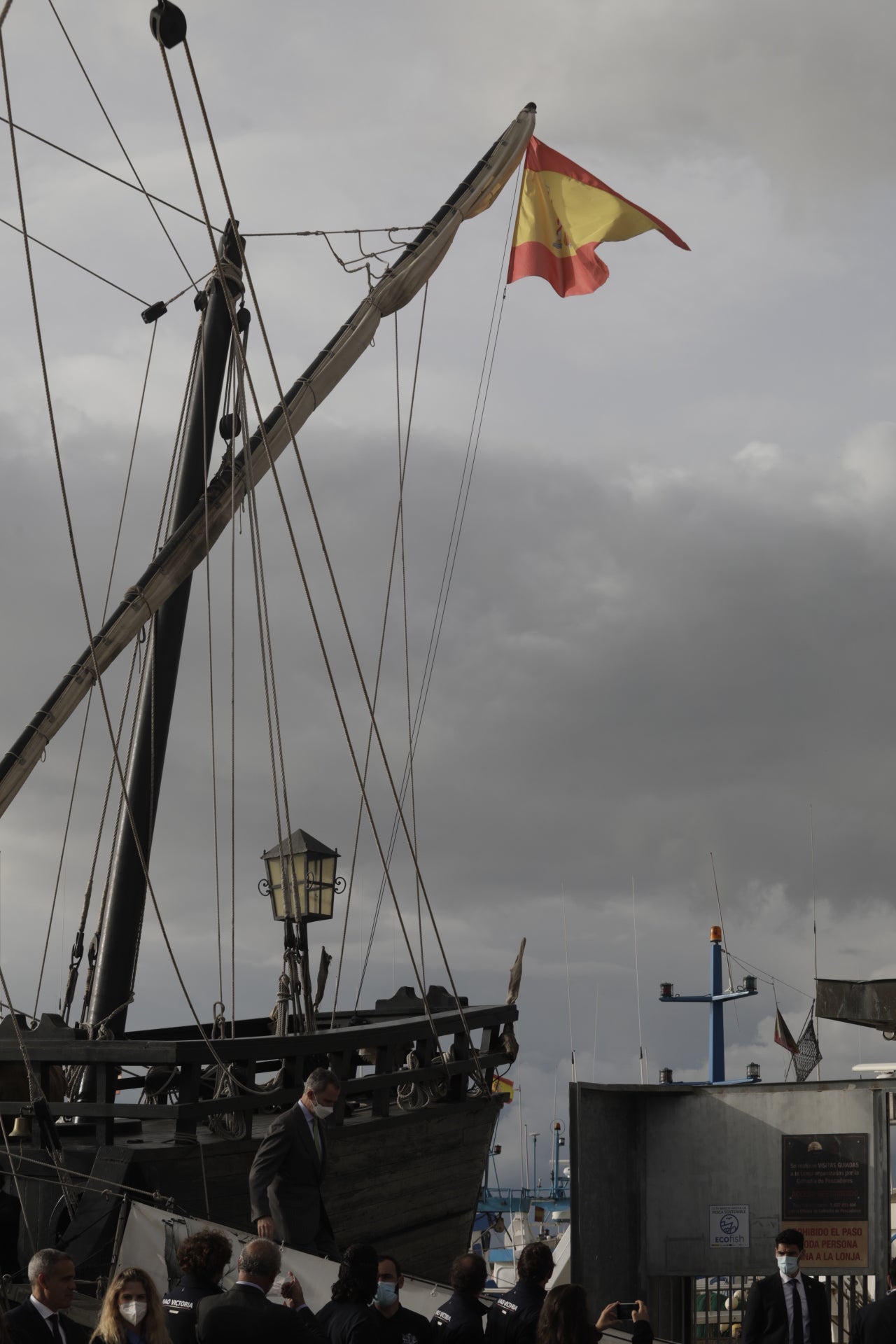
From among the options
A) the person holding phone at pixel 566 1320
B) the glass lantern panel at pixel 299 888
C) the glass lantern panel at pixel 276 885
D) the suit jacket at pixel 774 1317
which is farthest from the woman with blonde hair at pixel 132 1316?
the glass lantern panel at pixel 276 885

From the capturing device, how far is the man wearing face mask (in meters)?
8.91

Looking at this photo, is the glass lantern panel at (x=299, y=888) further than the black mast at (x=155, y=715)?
Yes

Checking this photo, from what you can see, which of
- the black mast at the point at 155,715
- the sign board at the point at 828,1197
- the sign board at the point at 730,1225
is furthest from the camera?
the black mast at the point at 155,715

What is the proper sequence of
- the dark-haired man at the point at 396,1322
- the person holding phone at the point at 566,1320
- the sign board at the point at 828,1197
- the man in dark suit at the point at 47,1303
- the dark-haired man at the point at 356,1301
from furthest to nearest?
the sign board at the point at 828,1197
the dark-haired man at the point at 396,1322
the dark-haired man at the point at 356,1301
the person holding phone at the point at 566,1320
the man in dark suit at the point at 47,1303

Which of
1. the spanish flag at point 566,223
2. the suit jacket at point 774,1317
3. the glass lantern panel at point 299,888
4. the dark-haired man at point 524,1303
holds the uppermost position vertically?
the spanish flag at point 566,223

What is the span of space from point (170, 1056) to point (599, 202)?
11.6 metres

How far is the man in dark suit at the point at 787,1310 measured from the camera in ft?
27.4

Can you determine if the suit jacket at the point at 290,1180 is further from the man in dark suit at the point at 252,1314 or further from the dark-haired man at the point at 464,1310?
the man in dark suit at the point at 252,1314

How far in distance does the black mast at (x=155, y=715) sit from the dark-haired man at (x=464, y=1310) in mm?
6377

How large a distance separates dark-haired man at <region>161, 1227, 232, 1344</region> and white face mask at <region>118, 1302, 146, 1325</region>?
0.39 metres

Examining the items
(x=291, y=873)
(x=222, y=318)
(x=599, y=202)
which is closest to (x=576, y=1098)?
(x=291, y=873)

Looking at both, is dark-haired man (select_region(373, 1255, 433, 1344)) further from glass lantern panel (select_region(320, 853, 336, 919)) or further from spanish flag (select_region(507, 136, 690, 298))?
spanish flag (select_region(507, 136, 690, 298))

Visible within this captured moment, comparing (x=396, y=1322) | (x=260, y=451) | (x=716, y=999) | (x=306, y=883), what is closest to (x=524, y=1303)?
(x=396, y=1322)

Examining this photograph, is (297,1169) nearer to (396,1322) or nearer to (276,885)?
(396,1322)
